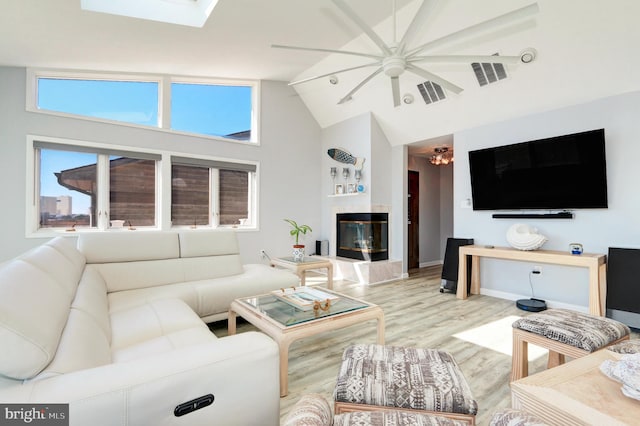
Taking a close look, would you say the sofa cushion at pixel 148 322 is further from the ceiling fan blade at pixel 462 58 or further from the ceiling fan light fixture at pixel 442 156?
the ceiling fan light fixture at pixel 442 156

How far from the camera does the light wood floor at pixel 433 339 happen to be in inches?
76.2

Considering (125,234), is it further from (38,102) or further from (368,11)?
(368,11)

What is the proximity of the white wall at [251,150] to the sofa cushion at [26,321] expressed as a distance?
3.31 meters

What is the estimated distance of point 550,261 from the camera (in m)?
3.19

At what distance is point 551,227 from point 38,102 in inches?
259

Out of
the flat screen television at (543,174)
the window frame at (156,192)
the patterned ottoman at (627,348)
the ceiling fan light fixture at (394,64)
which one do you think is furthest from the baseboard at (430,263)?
the patterned ottoman at (627,348)

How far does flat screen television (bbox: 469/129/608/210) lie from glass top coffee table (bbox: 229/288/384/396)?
2744mm

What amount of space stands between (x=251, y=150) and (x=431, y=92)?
3.06 m

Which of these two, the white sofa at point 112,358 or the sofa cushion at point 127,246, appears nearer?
the white sofa at point 112,358

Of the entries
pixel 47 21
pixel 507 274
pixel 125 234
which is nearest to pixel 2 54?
pixel 47 21

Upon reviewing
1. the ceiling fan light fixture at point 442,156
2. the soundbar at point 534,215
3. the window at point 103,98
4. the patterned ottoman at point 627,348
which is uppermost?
the window at point 103,98

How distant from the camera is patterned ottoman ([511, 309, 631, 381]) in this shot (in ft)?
5.31

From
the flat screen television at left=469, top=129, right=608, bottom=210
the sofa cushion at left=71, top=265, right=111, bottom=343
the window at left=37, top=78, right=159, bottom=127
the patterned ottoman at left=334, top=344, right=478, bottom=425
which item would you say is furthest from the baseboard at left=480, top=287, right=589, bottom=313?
the window at left=37, top=78, right=159, bottom=127

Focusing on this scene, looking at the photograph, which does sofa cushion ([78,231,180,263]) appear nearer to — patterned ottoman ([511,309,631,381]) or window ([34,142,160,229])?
window ([34,142,160,229])
